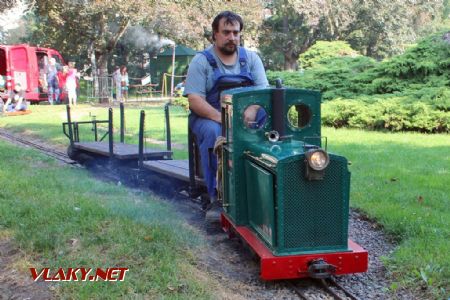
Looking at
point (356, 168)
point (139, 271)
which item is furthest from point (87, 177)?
point (139, 271)

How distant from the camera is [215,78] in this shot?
5.78 metres

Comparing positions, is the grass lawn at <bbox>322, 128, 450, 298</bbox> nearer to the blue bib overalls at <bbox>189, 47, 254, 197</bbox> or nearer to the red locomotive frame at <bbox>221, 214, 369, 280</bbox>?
the red locomotive frame at <bbox>221, 214, 369, 280</bbox>

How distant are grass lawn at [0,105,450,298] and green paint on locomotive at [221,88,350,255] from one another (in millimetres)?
754

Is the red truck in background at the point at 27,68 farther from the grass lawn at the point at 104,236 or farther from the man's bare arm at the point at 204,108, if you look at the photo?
the man's bare arm at the point at 204,108

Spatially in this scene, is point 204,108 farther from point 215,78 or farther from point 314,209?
point 314,209

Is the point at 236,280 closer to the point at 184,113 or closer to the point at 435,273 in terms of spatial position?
the point at 435,273

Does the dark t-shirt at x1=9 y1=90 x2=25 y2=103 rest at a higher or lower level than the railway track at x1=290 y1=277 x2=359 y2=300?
higher

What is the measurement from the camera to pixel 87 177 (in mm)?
9055

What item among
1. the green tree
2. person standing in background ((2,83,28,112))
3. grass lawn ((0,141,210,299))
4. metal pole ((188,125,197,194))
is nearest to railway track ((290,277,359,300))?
grass lawn ((0,141,210,299))

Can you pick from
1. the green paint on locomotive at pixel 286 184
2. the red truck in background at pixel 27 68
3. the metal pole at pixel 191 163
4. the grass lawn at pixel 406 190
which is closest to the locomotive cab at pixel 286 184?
the green paint on locomotive at pixel 286 184

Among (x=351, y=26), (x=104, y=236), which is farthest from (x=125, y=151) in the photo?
(x=351, y=26)

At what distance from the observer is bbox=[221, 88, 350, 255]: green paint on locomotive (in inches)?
169

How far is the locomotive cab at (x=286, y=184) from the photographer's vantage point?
168 inches

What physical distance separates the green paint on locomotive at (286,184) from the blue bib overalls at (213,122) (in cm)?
68
